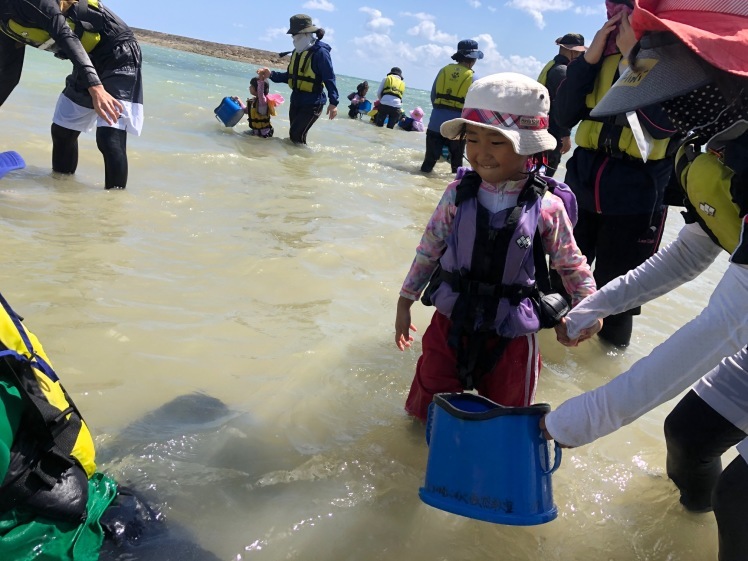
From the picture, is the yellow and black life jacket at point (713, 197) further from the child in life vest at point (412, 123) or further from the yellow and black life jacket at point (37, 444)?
the child in life vest at point (412, 123)

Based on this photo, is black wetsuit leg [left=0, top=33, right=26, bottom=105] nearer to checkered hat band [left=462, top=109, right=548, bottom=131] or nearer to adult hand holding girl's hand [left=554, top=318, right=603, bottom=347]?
checkered hat band [left=462, top=109, right=548, bottom=131]

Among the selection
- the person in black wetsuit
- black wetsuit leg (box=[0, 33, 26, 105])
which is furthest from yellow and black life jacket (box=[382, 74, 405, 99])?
black wetsuit leg (box=[0, 33, 26, 105])

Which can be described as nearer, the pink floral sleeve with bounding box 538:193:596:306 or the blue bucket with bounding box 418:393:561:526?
the blue bucket with bounding box 418:393:561:526

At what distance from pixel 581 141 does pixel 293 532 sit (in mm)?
2479

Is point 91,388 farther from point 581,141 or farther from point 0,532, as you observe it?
point 581,141

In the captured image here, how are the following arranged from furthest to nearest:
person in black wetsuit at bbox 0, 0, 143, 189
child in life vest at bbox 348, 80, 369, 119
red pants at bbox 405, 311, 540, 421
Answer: child in life vest at bbox 348, 80, 369, 119 → person in black wetsuit at bbox 0, 0, 143, 189 → red pants at bbox 405, 311, 540, 421

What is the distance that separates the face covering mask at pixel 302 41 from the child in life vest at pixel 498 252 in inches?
311

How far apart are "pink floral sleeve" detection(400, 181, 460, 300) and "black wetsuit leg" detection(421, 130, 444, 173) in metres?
6.91

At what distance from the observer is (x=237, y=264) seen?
13.5 feet

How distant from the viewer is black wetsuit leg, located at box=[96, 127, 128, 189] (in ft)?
16.6

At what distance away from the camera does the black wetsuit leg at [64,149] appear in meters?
5.26

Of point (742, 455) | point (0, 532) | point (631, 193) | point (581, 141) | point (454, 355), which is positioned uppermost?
point (581, 141)

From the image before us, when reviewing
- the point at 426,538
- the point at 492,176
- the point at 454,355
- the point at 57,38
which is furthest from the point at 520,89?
the point at 57,38

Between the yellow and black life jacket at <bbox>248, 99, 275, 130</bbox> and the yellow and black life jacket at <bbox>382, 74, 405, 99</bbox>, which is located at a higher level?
the yellow and black life jacket at <bbox>382, 74, 405, 99</bbox>
